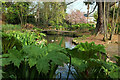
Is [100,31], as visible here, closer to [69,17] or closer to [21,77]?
[21,77]

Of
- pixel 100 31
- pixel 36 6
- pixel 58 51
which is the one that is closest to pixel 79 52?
pixel 58 51

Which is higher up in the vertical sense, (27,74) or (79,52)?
(79,52)

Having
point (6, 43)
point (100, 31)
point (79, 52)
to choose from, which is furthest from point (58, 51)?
point (100, 31)

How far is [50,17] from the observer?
1163cm

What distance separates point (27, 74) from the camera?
556 millimetres

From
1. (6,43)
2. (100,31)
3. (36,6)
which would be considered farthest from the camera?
(36,6)

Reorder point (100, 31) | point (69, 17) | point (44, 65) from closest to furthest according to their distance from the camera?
point (44, 65)
point (100, 31)
point (69, 17)

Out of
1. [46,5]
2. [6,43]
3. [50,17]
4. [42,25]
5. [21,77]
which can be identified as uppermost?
[46,5]

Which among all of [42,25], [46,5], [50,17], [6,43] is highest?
[46,5]

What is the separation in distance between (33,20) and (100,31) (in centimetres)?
700

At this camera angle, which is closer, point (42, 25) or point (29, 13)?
point (29, 13)

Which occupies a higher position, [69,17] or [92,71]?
[69,17]

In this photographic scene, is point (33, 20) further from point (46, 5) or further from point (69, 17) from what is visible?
point (69, 17)

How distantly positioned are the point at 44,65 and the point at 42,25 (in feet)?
35.6
